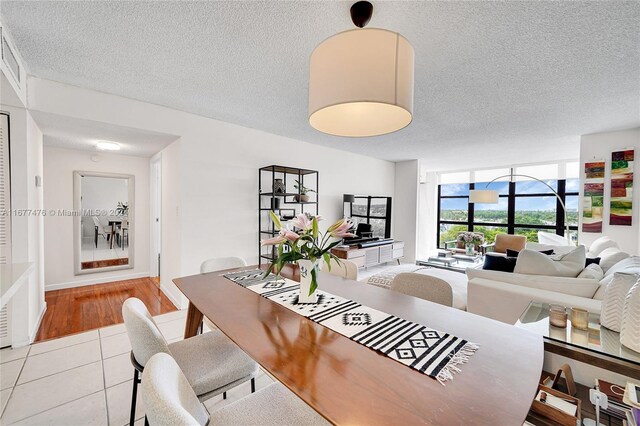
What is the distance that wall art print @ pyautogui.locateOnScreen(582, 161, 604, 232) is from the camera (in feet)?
12.4

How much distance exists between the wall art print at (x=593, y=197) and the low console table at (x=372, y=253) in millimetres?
3037

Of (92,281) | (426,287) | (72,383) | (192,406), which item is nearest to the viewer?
(192,406)

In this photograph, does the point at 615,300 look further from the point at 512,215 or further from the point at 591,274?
the point at 512,215

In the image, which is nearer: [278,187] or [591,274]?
[591,274]

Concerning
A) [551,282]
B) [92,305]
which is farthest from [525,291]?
[92,305]

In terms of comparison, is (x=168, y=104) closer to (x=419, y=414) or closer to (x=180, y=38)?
(x=180, y=38)

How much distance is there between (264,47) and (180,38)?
0.56 metres

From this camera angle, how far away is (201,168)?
3314 millimetres

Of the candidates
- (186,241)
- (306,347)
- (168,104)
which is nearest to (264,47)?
(168,104)

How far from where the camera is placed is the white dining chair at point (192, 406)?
0.62m

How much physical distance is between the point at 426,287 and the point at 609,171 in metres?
4.08

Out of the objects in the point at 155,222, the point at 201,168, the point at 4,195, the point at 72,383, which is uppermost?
the point at 201,168

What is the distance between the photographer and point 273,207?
367 centimetres

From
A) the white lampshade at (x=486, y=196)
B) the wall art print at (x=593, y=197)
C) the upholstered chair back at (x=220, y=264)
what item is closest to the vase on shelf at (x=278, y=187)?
the upholstered chair back at (x=220, y=264)
